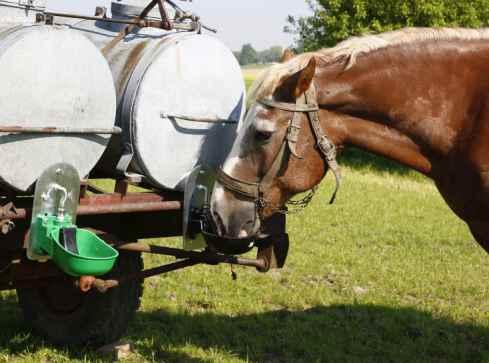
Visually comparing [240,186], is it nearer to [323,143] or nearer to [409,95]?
[323,143]

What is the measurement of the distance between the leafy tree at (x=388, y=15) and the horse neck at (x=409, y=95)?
18.6m

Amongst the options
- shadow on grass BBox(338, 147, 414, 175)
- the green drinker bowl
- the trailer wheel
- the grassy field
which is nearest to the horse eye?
the green drinker bowl

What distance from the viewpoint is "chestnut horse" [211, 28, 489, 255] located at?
338cm

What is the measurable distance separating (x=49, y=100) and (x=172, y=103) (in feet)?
2.34

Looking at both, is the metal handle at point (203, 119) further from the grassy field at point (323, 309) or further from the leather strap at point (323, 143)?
the grassy field at point (323, 309)

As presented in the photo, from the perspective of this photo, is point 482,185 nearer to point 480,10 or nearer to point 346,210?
point 346,210

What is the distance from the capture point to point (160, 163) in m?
3.75

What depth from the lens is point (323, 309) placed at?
552 cm

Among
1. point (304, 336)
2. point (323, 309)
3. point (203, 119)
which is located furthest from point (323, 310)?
point (203, 119)

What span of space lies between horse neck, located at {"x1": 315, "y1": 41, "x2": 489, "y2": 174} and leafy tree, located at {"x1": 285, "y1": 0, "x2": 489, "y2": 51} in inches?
732

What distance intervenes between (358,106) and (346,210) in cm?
704

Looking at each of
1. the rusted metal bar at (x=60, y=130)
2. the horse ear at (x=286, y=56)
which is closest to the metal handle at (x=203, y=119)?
the rusted metal bar at (x=60, y=130)

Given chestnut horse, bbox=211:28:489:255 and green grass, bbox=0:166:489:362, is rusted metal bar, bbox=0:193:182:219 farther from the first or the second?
green grass, bbox=0:166:489:362

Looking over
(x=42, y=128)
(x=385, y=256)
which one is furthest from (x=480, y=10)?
(x=42, y=128)
